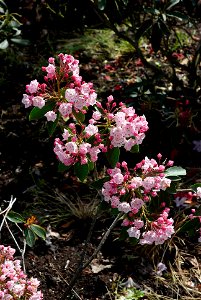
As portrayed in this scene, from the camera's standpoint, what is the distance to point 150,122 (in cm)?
298

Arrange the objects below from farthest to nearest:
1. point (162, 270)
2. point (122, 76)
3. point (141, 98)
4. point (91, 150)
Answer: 1. point (122, 76)
2. point (141, 98)
3. point (162, 270)
4. point (91, 150)

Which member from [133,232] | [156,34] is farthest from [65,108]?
[156,34]

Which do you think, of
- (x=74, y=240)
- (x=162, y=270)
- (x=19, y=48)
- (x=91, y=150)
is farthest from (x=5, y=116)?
(x=91, y=150)

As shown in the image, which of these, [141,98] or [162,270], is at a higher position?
[141,98]

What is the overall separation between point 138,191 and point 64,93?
0.39 metres

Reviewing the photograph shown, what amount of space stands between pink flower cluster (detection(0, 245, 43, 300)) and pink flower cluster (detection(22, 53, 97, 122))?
0.48 metres

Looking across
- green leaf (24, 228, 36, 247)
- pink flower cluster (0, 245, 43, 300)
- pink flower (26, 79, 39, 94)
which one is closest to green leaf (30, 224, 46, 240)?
green leaf (24, 228, 36, 247)

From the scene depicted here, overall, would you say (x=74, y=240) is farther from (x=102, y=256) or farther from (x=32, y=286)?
(x=32, y=286)

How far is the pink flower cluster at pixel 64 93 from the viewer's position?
1576 mm

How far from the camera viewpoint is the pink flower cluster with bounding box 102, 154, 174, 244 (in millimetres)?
1605

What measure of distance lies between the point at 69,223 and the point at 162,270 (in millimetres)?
504

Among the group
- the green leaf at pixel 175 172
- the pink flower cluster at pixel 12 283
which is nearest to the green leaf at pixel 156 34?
the green leaf at pixel 175 172

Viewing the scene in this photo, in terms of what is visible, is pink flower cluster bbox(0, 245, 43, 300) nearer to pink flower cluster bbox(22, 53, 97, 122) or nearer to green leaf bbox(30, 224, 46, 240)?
green leaf bbox(30, 224, 46, 240)

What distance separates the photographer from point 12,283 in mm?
1606
